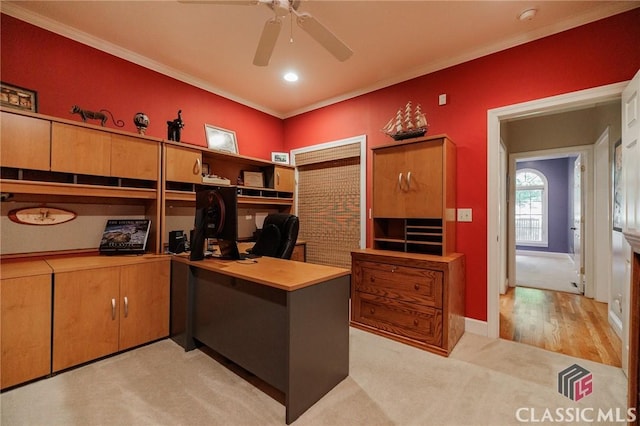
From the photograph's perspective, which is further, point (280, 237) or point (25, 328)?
point (280, 237)

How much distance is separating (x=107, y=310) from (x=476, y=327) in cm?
326

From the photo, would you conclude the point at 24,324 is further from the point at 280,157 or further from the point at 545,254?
the point at 545,254

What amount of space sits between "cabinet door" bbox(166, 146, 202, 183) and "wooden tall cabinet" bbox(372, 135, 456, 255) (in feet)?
6.32

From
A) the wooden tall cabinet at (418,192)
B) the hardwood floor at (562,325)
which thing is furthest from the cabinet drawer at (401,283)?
the hardwood floor at (562,325)

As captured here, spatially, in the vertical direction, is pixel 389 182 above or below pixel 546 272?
above

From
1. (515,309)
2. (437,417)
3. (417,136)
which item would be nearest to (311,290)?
(437,417)

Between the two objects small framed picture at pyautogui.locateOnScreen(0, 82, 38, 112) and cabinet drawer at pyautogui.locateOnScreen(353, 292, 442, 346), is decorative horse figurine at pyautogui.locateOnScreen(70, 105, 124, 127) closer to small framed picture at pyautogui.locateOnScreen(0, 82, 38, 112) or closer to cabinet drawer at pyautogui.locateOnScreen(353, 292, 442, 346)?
small framed picture at pyautogui.locateOnScreen(0, 82, 38, 112)

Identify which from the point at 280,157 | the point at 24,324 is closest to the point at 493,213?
the point at 280,157

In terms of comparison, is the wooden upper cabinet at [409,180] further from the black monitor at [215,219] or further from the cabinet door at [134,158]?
the cabinet door at [134,158]

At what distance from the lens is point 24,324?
1818 mm

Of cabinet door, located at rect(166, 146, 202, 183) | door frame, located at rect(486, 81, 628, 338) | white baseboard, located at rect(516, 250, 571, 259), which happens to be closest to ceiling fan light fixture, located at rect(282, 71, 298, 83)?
cabinet door, located at rect(166, 146, 202, 183)
